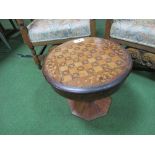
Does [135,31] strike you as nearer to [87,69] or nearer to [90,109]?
[87,69]

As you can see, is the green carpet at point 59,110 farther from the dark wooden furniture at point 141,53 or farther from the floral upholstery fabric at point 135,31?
the floral upholstery fabric at point 135,31

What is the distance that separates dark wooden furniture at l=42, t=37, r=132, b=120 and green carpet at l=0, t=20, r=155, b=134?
6.5 inches

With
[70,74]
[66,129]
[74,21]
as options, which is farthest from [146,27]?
[66,129]

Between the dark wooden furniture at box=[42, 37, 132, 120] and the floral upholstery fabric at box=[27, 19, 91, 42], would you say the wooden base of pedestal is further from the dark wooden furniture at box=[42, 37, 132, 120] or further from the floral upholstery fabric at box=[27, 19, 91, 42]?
the floral upholstery fabric at box=[27, 19, 91, 42]

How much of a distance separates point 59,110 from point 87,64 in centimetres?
55

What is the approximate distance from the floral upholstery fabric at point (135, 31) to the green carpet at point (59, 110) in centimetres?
40

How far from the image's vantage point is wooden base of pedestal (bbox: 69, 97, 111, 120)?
4.60ft

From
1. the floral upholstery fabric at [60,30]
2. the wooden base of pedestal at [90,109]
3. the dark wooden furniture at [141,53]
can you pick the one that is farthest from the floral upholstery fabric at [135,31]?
the wooden base of pedestal at [90,109]

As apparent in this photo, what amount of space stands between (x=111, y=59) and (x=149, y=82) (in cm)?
67

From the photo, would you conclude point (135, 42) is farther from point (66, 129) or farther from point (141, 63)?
point (66, 129)

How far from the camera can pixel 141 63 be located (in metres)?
1.57

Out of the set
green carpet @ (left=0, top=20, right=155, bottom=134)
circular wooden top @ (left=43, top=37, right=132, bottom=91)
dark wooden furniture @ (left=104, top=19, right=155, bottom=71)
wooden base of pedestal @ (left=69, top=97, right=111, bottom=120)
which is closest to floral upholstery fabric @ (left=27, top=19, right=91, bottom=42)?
dark wooden furniture @ (left=104, top=19, right=155, bottom=71)

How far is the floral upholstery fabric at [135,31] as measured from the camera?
4.55 ft

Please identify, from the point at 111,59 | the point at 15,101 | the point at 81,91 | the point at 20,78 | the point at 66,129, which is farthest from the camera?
the point at 20,78
